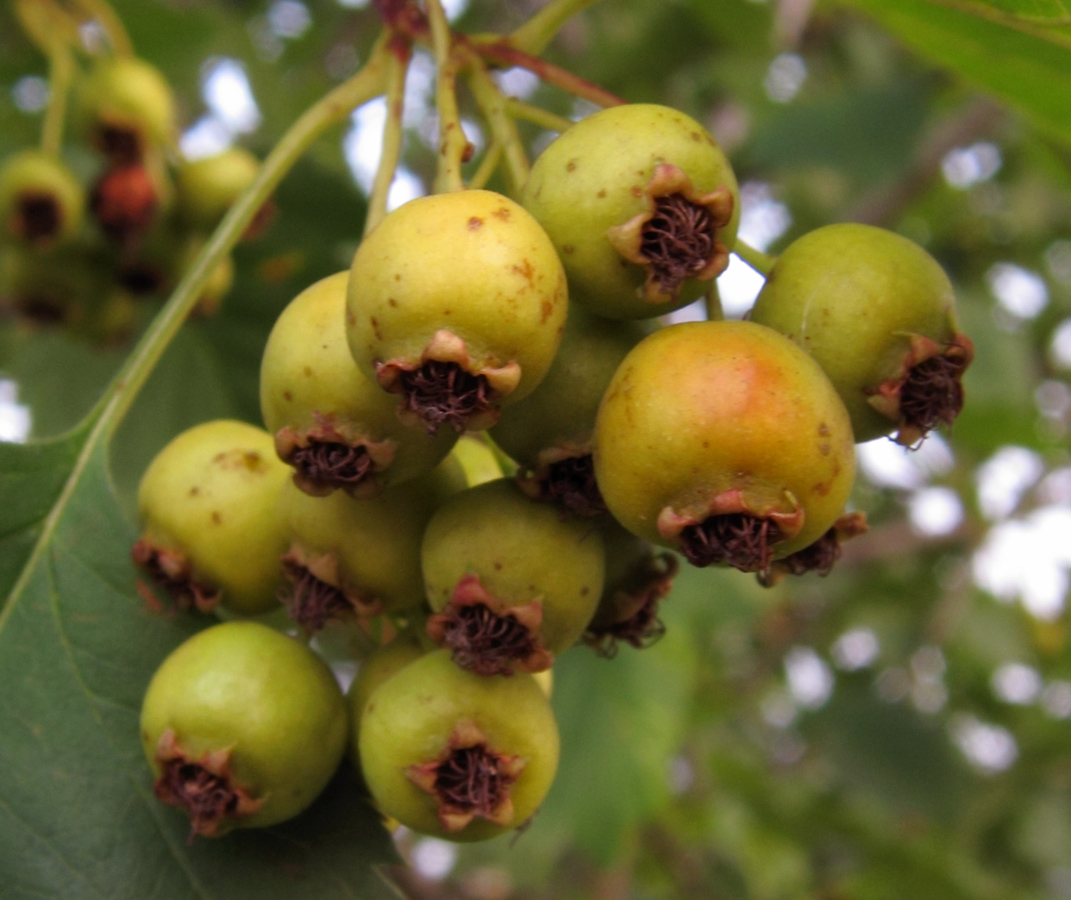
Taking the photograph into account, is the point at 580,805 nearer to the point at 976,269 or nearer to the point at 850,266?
the point at 850,266

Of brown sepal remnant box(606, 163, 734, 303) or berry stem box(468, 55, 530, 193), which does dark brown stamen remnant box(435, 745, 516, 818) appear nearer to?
brown sepal remnant box(606, 163, 734, 303)

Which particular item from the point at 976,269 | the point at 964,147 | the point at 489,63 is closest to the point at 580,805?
the point at 489,63

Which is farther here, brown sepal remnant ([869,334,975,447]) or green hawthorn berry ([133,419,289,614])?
green hawthorn berry ([133,419,289,614])

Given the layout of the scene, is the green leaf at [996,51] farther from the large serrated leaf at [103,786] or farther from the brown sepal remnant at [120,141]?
the brown sepal remnant at [120,141]

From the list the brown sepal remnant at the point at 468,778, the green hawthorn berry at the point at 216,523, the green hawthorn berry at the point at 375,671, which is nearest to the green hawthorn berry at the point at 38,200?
the green hawthorn berry at the point at 216,523

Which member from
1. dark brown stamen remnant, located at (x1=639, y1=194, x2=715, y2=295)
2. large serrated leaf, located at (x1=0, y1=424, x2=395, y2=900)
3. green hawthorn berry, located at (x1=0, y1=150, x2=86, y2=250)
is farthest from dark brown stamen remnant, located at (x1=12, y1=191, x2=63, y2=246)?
dark brown stamen remnant, located at (x1=639, y1=194, x2=715, y2=295)

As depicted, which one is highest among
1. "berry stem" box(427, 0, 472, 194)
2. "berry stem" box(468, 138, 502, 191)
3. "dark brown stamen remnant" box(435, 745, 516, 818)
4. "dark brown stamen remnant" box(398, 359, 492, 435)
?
"berry stem" box(427, 0, 472, 194)

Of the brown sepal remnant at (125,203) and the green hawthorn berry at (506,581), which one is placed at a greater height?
the green hawthorn berry at (506,581)
